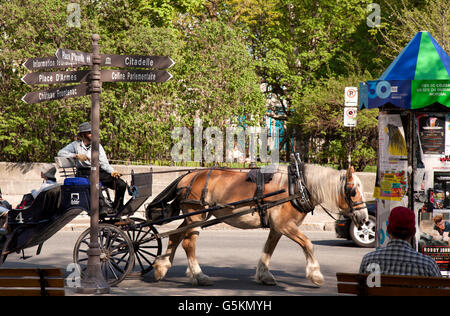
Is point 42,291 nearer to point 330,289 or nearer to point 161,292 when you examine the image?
point 161,292

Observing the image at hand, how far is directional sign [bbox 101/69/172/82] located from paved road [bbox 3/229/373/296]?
2871 millimetres

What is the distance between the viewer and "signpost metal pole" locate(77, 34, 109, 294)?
8.26 meters

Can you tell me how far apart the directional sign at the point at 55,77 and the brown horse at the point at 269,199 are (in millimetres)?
2288

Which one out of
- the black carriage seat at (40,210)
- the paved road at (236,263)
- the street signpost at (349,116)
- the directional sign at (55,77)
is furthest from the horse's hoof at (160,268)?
the street signpost at (349,116)

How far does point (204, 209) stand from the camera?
9234mm

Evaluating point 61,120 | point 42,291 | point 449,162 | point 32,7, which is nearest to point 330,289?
point 449,162

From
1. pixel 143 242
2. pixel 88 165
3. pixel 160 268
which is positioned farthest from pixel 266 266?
pixel 88 165

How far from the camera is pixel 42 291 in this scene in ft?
18.2

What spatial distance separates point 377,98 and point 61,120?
14.0 meters

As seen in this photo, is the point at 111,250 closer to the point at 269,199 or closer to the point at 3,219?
the point at 3,219

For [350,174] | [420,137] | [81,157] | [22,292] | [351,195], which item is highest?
[420,137]

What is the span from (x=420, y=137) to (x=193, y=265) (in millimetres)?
3752

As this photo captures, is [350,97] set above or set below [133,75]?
above

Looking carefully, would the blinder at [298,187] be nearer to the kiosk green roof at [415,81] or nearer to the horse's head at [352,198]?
the horse's head at [352,198]
